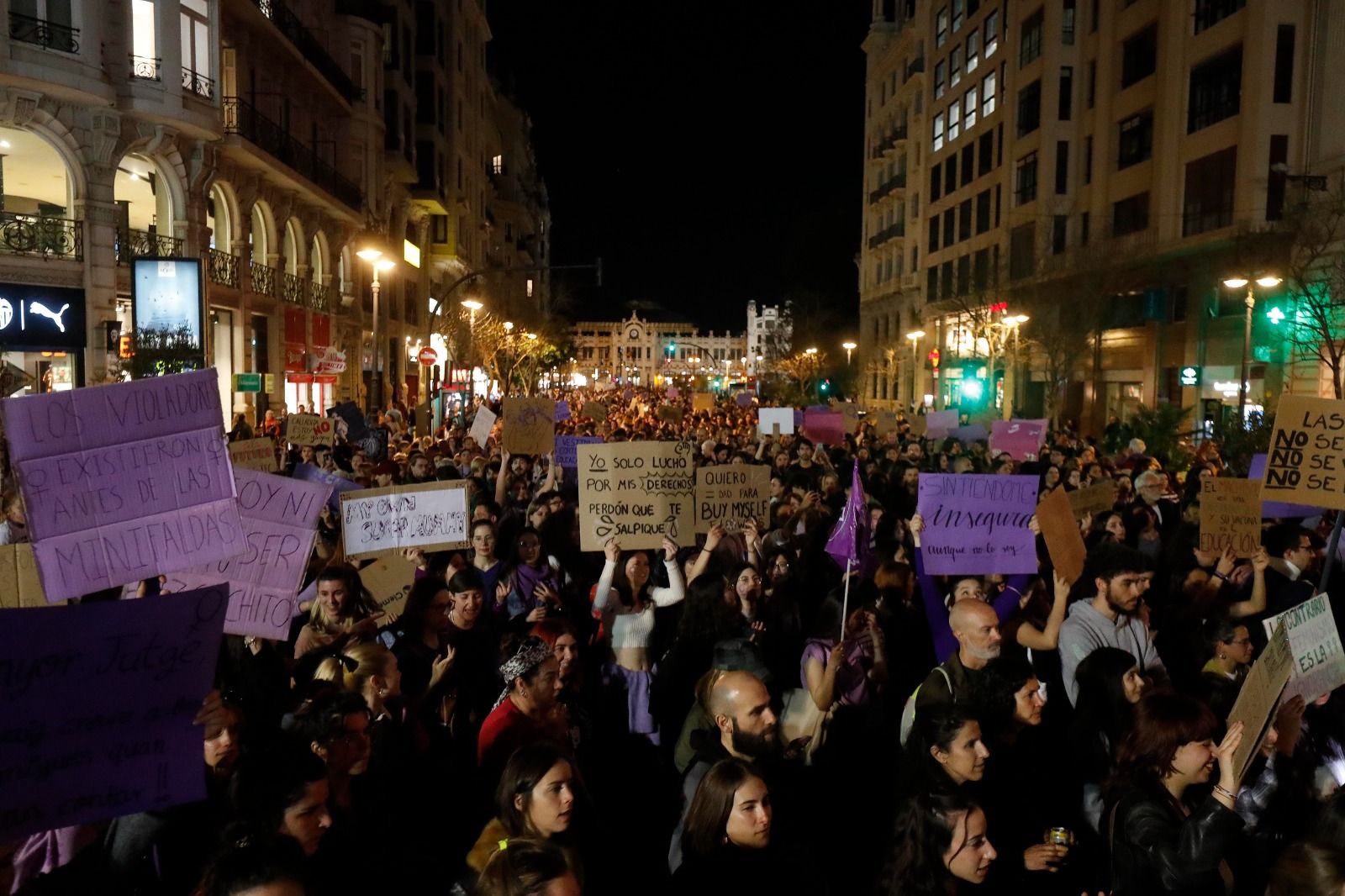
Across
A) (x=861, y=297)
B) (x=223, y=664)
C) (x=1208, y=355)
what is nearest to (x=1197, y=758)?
(x=223, y=664)

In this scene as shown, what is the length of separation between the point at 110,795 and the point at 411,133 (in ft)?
144

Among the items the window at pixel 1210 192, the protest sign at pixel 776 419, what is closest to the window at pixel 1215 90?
the window at pixel 1210 192

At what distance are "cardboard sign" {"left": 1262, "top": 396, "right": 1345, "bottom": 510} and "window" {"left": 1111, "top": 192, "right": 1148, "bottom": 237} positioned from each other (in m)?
31.3

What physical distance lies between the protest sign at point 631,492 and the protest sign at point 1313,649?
13.0 feet

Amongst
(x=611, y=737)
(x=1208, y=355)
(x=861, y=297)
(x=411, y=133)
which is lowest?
(x=611, y=737)

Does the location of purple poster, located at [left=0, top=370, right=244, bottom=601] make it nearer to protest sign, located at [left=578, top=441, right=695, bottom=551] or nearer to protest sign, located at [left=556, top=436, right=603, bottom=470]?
protest sign, located at [left=578, top=441, right=695, bottom=551]

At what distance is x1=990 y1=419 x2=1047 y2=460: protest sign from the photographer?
16.5 metres

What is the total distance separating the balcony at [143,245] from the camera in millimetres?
21547

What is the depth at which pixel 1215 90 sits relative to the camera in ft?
101

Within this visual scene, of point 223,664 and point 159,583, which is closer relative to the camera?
point 223,664

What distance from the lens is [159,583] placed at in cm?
612

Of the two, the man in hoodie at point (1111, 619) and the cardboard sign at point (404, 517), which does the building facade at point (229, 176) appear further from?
the man in hoodie at point (1111, 619)

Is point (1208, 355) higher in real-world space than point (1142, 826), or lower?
higher

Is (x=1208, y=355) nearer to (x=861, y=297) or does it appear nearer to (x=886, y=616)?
(x=886, y=616)
